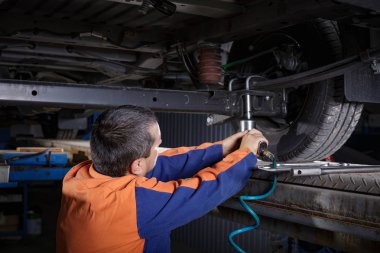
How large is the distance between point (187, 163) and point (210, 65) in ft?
2.75

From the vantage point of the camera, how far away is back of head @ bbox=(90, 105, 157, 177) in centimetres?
152

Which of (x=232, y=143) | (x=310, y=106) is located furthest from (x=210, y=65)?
(x=232, y=143)

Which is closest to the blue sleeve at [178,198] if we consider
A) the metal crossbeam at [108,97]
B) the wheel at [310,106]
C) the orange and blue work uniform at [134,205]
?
the orange and blue work uniform at [134,205]

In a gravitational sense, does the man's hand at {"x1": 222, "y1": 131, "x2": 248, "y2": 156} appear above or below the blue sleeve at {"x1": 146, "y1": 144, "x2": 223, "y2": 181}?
above

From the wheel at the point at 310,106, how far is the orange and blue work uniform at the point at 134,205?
3.10 ft

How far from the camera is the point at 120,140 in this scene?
4.99ft

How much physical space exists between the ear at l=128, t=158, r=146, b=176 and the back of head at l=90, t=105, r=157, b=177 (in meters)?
0.01

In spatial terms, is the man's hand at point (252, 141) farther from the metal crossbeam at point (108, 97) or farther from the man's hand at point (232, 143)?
the metal crossbeam at point (108, 97)

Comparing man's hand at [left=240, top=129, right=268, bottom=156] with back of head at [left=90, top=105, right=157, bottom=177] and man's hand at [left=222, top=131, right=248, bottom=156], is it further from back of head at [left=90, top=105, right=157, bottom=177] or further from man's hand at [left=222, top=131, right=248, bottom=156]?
back of head at [left=90, top=105, right=157, bottom=177]

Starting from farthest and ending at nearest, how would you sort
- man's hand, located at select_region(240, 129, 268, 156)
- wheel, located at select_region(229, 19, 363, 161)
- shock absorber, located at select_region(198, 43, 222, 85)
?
shock absorber, located at select_region(198, 43, 222, 85) → wheel, located at select_region(229, 19, 363, 161) → man's hand, located at select_region(240, 129, 268, 156)

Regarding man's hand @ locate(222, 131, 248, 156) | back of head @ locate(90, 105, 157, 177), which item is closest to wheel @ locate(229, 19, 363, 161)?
man's hand @ locate(222, 131, 248, 156)

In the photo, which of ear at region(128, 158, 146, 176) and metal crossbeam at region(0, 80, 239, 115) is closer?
ear at region(128, 158, 146, 176)

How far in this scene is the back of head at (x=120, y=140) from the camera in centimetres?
152

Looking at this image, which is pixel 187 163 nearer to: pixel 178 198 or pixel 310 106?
pixel 178 198
